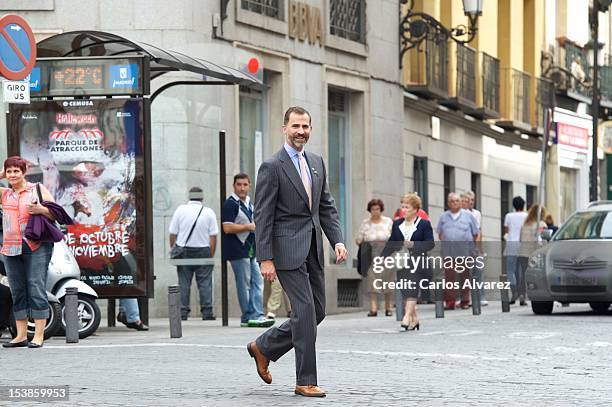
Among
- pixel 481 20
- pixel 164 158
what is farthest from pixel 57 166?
pixel 481 20

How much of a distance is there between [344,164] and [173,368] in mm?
16358

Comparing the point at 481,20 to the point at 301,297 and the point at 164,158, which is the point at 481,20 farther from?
the point at 301,297

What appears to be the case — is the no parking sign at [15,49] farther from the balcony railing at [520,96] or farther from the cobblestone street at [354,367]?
the balcony railing at [520,96]

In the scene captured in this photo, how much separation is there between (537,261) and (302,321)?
492 inches

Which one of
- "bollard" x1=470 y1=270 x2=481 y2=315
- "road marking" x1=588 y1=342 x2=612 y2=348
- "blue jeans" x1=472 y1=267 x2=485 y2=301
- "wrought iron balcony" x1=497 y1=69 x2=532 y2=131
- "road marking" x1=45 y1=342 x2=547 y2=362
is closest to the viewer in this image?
"road marking" x1=45 y1=342 x2=547 y2=362

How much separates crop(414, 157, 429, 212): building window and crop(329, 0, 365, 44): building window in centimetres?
400

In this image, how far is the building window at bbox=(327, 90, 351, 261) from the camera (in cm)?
2847

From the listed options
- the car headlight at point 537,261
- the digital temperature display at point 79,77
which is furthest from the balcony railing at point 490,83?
the digital temperature display at point 79,77

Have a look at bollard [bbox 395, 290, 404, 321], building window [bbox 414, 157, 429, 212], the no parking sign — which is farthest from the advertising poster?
building window [bbox 414, 157, 429, 212]

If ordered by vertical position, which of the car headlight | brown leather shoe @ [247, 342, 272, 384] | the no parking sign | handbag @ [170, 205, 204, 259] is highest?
the no parking sign

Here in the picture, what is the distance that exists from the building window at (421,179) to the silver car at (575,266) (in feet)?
28.6

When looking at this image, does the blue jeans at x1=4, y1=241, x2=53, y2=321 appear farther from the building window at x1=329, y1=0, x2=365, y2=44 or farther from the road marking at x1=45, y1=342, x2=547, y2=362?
the building window at x1=329, y1=0, x2=365, y2=44

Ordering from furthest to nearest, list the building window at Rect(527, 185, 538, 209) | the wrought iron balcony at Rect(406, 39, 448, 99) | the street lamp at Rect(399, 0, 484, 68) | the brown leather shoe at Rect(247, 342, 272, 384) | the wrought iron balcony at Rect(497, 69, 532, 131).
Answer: the building window at Rect(527, 185, 538, 209) → the wrought iron balcony at Rect(497, 69, 532, 131) → the wrought iron balcony at Rect(406, 39, 448, 99) → the street lamp at Rect(399, 0, 484, 68) → the brown leather shoe at Rect(247, 342, 272, 384)

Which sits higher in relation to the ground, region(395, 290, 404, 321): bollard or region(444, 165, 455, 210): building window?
region(444, 165, 455, 210): building window
